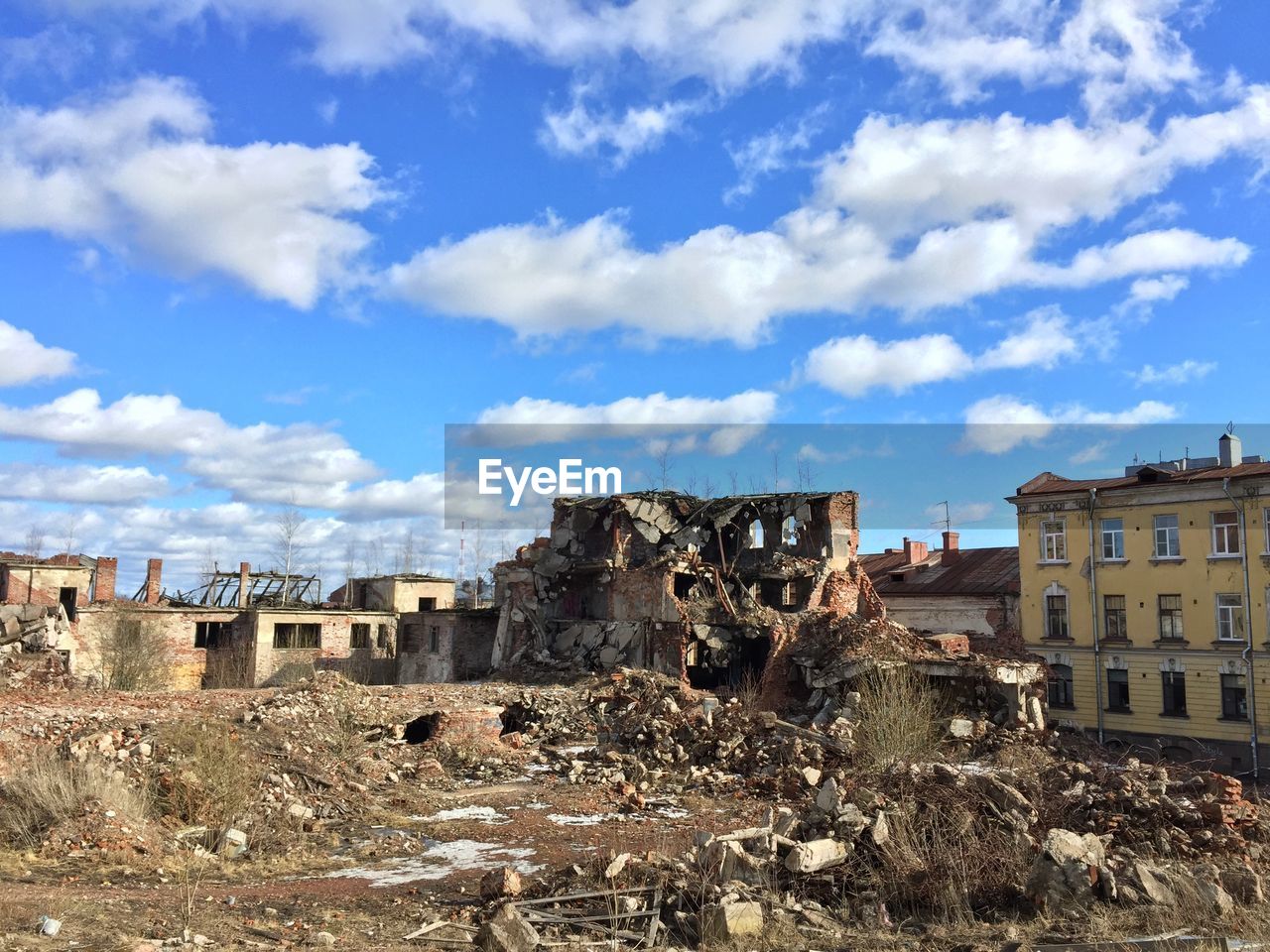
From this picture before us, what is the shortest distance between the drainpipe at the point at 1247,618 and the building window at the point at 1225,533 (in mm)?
240

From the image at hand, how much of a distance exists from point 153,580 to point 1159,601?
38.3 metres

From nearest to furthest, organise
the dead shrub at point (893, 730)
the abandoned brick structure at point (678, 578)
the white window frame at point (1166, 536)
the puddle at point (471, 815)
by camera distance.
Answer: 1. the puddle at point (471, 815)
2. the dead shrub at point (893, 730)
3. the abandoned brick structure at point (678, 578)
4. the white window frame at point (1166, 536)

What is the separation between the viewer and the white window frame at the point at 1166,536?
32500 mm

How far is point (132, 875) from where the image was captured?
10.7 metres

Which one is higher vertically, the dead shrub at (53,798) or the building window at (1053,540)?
the building window at (1053,540)

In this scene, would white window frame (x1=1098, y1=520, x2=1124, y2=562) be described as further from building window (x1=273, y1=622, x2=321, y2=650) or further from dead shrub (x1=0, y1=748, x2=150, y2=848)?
dead shrub (x1=0, y1=748, x2=150, y2=848)

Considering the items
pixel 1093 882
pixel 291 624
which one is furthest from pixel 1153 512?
pixel 291 624

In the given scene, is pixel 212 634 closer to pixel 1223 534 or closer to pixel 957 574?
pixel 957 574

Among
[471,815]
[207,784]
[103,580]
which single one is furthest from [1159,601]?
[103,580]

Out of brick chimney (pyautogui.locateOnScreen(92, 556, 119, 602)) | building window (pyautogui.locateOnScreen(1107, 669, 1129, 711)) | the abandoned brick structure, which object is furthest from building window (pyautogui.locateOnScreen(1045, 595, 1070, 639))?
brick chimney (pyautogui.locateOnScreen(92, 556, 119, 602))

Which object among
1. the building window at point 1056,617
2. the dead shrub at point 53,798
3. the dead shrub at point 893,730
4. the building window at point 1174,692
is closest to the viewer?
the dead shrub at point 53,798

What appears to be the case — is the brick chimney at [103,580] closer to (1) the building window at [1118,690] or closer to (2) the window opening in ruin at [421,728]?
(2) the window opening in ruin at [421,728]

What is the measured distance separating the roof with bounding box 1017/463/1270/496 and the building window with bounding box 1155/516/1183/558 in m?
1.25

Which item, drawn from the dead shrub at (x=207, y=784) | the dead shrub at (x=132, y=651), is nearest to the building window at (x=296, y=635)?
the dead shrub at (x=132, y=651)
